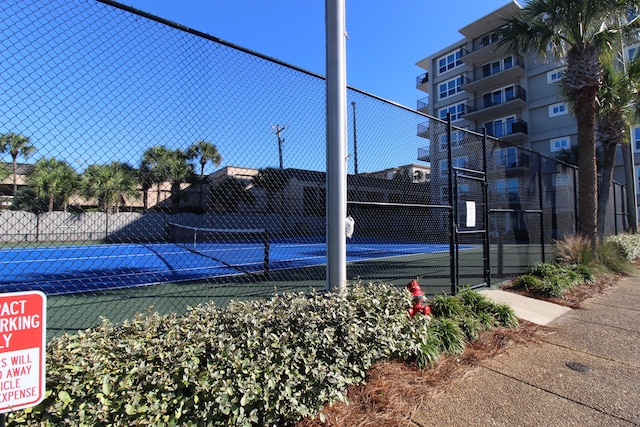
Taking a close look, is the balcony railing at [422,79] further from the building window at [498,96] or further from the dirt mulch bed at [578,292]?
the dirt mulch bed at [578,292]

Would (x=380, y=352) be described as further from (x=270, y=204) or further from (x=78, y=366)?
(x=270, y=204)

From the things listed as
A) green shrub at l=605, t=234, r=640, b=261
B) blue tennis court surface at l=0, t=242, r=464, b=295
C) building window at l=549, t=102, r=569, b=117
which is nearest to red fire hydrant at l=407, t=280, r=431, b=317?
blue tennis court surface at l=0, t=242, r=464, b=295

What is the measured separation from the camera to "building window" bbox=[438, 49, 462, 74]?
33219mm

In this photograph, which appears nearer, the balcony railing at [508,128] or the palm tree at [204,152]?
the palm tree at [204,152]

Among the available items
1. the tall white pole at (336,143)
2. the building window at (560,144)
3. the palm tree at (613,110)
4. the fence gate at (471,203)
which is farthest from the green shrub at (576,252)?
the building window at (560,144)

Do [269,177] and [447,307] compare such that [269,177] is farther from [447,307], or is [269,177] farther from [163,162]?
[447,307]

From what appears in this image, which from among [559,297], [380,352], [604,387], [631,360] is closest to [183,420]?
[380,352]

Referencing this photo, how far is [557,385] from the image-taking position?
9.97 feet

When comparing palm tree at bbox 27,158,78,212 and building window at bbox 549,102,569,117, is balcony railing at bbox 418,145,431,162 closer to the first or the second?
palm tree at bbox 27,158,78,212

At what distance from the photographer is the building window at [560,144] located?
26.4 meters

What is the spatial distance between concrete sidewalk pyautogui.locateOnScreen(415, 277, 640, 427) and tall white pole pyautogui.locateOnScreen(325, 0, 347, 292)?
141 cm

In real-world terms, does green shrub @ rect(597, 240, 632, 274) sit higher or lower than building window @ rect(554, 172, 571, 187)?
lower

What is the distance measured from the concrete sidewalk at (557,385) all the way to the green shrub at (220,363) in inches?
27.7

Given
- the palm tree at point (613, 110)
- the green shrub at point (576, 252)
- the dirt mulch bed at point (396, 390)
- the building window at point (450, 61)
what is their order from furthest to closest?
the building window at point (450, 61) → the palm tree at point (613, 110) → the green shrub at point (576, 252) → the dirt mulch bed at point (396, 390)
